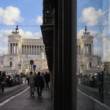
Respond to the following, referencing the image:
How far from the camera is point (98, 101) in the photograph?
1.57 metres

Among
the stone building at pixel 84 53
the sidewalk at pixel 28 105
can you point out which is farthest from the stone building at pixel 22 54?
the stone building at pixel 84 53

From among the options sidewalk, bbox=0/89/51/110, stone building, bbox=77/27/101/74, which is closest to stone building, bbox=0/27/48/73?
sidewalk, bbox=0/89/51/110

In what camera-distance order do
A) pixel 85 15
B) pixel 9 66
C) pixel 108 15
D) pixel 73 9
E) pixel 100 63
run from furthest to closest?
pixel 9 66 < pixel 73 9 < pixel 85 15 < pixel 100 63 < pixel 108 15

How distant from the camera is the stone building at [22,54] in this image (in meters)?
113

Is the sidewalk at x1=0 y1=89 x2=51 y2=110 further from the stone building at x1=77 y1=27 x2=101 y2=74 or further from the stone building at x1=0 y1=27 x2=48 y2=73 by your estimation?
the stone building at x1=0 y1=27 x2=48 y2=73

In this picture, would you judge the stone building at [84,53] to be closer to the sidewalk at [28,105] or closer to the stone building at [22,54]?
the sidewalk at [28,105]

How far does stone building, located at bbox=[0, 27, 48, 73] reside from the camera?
371 feet

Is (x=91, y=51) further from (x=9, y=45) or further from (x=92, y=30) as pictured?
(x=9, y=45)

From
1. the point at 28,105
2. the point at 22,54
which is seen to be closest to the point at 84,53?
the point at 28,105

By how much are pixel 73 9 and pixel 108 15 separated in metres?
1.47

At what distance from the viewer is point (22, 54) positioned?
4857 inches

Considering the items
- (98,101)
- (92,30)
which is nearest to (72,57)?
(92,30)

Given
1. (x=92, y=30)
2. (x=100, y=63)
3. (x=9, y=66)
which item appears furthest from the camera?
(x=9, y=66)

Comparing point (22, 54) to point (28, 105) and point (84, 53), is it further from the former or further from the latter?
point (84, 53)
